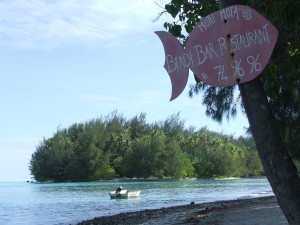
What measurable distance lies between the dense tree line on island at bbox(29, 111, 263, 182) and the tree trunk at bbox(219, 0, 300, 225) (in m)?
88.4

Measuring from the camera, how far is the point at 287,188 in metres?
2.38

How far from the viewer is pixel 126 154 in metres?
95.0

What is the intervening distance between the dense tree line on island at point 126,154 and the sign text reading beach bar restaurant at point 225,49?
8837cm

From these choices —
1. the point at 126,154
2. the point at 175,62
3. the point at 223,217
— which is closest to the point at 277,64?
the point at 175,62

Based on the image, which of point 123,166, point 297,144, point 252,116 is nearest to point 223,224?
point 297,144

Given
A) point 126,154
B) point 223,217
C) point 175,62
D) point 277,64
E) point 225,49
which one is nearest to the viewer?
point 225,49

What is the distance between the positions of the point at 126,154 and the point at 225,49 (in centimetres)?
9321

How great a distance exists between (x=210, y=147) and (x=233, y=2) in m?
102

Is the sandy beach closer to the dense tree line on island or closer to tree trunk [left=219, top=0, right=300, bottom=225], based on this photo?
tree trunk [left=219, top=0, right=300, bottom=225]

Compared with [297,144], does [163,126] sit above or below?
above

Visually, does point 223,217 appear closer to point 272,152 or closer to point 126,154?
point 272,152

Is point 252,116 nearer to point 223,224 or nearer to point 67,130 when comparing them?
point 223,224

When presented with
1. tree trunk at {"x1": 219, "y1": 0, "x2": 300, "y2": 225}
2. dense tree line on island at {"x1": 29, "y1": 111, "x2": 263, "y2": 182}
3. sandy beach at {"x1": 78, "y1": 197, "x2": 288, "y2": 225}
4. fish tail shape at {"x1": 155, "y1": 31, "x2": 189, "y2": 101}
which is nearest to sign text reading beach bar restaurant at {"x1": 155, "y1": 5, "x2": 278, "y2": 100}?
fish tail shape at {"x1": 155, "y1": 31, "x2": 189, "y2": 101}

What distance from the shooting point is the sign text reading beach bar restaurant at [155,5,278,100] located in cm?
230
